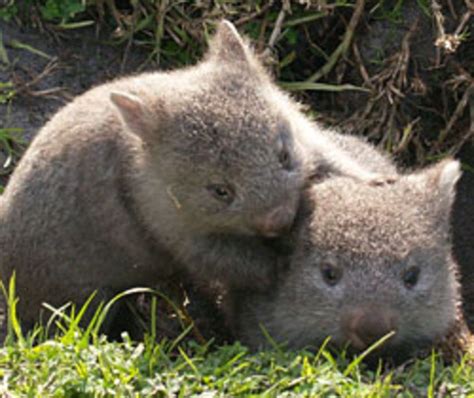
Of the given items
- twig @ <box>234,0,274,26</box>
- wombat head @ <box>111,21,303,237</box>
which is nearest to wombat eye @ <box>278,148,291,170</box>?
wombat head @ <box>111,21,303,237</box>

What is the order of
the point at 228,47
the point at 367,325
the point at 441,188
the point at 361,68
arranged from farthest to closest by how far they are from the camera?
1. the point at 361,68
2. the point at 228,47
3. the point at 441,188
4. the point at 367,325

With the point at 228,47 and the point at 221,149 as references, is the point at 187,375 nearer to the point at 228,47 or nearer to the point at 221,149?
the point at 221,149

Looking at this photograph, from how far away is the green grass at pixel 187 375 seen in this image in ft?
14.4

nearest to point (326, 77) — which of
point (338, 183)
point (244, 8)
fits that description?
point (244, 8)

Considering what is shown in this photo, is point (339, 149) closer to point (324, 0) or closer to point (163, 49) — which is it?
point (324, 0)

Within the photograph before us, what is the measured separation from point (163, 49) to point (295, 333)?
2.92 metres

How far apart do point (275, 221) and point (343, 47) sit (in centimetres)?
263

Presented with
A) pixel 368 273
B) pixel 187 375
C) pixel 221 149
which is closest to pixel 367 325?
pixel 368 273

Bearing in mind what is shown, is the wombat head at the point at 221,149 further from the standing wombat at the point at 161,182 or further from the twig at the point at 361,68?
the twig at the point at 361,68

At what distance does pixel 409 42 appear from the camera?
728 centimetres

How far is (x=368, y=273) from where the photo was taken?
512 centimetres

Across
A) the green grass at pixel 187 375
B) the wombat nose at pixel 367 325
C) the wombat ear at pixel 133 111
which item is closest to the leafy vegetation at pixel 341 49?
the wombat ear at pixel 133 111

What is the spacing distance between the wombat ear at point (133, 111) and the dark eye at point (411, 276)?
159 cm

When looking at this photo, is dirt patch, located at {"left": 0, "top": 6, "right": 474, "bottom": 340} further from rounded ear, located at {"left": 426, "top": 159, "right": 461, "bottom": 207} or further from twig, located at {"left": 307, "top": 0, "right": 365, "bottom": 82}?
rounded ear, located at {"left": 426, "top": 159, "right": 461, "bottom": 207}
